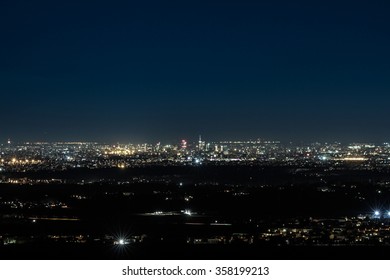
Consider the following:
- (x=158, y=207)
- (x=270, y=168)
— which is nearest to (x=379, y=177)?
(x=270, y=168)

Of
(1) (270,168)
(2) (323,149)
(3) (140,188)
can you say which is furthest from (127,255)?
(2) (323,149)

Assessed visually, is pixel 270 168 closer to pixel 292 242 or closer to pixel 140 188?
pixel 140 188

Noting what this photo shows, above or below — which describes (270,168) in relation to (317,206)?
above

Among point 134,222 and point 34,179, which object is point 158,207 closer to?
point 134,222

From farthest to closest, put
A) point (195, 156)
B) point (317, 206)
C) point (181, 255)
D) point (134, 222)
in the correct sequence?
point (195, 156) → point (317, 206) → point (134, 222) → point (181, 255)

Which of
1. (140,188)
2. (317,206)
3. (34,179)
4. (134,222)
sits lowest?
(134,222)

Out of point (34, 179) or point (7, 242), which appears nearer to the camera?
point (7, 242)
